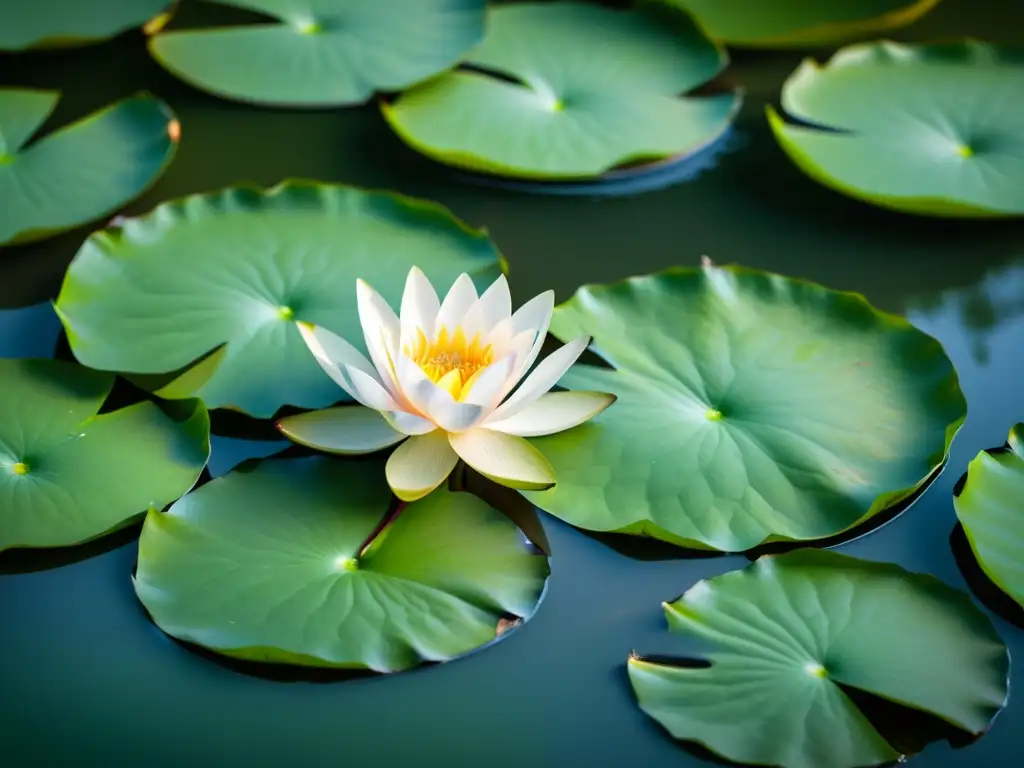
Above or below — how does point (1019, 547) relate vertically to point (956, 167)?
below

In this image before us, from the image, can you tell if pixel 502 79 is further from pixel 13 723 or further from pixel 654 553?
pixel 13 723

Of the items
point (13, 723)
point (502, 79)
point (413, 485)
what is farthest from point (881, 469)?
point (502, 79)

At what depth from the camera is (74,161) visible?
2.20 metres

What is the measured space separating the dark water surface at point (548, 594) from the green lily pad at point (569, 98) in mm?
89

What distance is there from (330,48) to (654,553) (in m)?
1.56

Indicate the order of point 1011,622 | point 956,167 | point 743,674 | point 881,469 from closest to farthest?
point 743,674
point 1011,622
point 881,469
point 956,167

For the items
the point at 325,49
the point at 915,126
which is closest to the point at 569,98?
the point at 325,49

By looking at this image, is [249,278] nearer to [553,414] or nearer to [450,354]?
[450,354]

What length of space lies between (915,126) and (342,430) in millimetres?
1504

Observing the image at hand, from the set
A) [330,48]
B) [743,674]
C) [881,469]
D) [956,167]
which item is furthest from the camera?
[330,48]

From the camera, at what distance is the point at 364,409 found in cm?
164

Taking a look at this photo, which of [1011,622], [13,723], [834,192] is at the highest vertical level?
[834,192]

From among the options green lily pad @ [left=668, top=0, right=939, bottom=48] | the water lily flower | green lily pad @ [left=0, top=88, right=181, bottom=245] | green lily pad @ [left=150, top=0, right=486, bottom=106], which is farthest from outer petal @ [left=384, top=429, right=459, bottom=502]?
green lily pad @ [left=668, top=0, right=939, bottom=48]

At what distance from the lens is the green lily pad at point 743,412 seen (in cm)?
155
